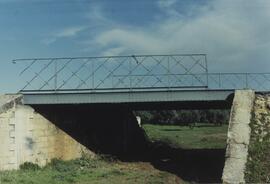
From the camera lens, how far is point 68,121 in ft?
92.5

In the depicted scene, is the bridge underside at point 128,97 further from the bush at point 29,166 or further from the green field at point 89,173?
the green field at point 89,173

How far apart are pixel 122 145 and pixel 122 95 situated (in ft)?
Answer: 34.4

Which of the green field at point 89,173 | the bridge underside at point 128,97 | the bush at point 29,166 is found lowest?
the green field at point 89,173

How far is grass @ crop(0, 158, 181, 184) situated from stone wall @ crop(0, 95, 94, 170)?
53 cm

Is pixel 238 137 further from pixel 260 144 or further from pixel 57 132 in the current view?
pixel 57 132

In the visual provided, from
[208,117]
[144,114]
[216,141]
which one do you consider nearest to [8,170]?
[216,141]

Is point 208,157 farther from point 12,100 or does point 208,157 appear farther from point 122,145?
point 12,100

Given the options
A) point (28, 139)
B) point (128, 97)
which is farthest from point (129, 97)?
point (28, 139)

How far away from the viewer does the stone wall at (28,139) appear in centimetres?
2320

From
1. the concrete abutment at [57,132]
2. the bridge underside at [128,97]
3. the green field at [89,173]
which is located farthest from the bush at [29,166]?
the bridge underside at [128,97]

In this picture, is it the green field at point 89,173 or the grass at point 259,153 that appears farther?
the green field at point 89,173

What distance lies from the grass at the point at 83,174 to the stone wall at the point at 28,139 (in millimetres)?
531

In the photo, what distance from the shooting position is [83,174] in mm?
23422

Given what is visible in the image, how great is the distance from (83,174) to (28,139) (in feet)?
10.9
